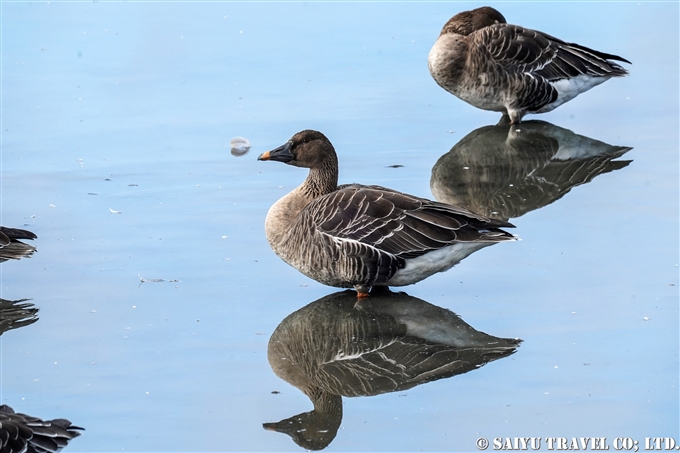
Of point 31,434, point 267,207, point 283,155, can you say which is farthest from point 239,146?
point 31,434

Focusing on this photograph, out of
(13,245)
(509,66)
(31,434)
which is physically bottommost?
(31,434)

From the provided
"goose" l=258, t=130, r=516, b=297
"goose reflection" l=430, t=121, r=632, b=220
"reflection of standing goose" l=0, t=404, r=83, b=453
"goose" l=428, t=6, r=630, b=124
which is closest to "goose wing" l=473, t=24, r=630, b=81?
"goose" l=428, t=6, r=630, b=124

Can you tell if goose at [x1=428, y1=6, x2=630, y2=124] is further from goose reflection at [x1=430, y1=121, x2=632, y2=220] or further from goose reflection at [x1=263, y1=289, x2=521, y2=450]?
goose reflection at [x1=263, y1=289, x2=521, y2=450]

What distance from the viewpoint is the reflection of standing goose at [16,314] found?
728 cm

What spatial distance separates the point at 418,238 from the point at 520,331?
3.46 ft

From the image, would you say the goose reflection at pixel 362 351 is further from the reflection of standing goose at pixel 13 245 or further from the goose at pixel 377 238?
the reflection of standing goose at pixel 13 245

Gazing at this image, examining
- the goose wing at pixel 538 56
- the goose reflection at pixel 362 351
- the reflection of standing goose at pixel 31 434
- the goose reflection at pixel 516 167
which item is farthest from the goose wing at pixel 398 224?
the goose wing at pixel 538 56

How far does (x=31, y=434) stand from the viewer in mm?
5184

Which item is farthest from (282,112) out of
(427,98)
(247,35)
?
(247,35)

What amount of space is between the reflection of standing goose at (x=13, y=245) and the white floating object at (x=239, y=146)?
330 cm

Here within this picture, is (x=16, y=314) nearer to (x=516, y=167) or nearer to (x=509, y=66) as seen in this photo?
(x=516, y=167)

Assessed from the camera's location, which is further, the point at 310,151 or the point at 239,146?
the point at 239,146

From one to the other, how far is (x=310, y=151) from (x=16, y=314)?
2.59 metres

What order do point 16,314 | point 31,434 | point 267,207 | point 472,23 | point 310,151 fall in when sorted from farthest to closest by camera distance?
point 472,23 < point 267,207 < point 310,151 < point 16,314 < point 31,434
